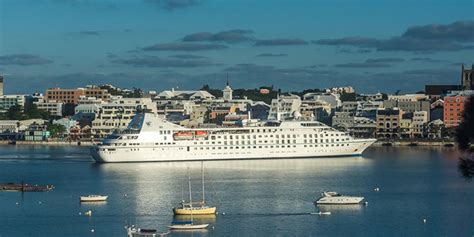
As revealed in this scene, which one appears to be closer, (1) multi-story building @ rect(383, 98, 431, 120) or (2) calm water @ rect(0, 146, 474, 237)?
(2) calm water @ rect(0, 146, 474, 237)

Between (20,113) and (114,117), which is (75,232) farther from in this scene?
(20,113)

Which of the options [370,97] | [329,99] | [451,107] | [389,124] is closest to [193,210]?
[389,124]

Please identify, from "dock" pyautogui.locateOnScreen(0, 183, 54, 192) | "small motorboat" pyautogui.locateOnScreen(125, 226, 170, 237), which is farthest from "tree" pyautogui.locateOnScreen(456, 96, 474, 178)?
"dock" pyautogui.locateOnScreen(0, 183, 54, 192)

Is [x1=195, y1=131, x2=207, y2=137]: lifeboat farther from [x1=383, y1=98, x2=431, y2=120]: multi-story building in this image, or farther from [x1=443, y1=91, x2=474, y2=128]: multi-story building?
[x1=383, y1=98, x2=431, y2=120]: multi-story building

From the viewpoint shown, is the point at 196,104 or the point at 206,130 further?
the point at 196,104

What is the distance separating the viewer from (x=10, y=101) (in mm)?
82938

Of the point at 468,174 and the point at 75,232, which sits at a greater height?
the point at 468,174

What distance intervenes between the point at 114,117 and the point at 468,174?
56419mm

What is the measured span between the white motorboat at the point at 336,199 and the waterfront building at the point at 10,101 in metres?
59.2

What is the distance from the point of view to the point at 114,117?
6644 centimetres

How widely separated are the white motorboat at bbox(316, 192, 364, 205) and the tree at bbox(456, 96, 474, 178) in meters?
13.2

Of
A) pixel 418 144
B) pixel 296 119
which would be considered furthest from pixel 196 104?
pixel 296 119

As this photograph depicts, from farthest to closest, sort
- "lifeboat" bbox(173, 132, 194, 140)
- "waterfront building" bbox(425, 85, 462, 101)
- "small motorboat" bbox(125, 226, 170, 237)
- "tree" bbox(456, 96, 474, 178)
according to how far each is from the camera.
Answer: "waterfront building" bbox(425, 85, 462, 101), "lifeboat" bbox(173, 132, 194, 140), "small motorboat" bbox(125, 226, 170, 237), "tree" bbox(456, 96, 474, 178)

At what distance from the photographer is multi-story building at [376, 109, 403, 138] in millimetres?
62219
